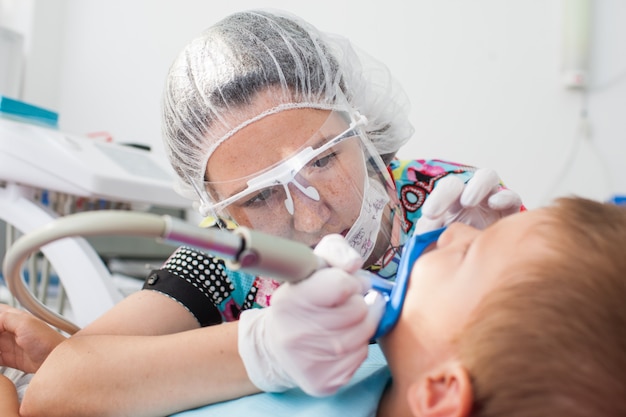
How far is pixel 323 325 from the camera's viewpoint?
2.19 ft

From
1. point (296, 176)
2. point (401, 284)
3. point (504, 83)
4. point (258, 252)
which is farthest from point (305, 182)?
point (504, 83)

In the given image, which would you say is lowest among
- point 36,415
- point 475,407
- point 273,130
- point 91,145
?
point 36,415

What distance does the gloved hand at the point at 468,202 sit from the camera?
94cm

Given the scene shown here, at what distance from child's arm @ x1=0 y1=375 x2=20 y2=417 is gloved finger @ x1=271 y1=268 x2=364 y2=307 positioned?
1.62ft

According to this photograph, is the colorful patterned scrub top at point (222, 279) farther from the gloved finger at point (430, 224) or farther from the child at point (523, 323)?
the child at point (523, 323)

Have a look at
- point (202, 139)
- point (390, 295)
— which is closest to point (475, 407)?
point (390, 295)

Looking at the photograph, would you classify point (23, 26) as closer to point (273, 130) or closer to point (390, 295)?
point (273, 130)

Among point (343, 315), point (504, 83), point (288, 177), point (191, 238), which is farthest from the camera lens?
point (504, 83)

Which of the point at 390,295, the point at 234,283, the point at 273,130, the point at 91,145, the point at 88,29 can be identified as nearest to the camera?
the point at 390,295

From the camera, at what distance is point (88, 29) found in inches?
116

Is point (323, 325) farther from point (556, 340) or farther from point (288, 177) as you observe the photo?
point (288, 177)

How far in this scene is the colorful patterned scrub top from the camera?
3.91 feet

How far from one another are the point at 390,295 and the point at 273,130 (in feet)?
1.42

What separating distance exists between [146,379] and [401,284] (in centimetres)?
38
